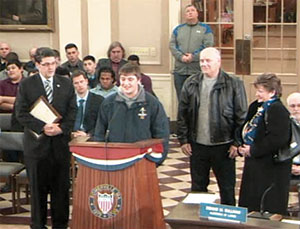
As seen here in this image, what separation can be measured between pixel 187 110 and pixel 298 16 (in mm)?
5096

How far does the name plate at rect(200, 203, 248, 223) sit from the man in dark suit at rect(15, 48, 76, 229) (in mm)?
2244

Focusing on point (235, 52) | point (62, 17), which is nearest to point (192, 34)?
point (235, 52)

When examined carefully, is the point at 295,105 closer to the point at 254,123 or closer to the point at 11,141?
the point at 254,123

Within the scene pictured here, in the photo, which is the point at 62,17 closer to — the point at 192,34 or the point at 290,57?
the point at 192,34

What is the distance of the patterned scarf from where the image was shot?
17.4ft

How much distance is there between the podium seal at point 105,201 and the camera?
4.95 metres

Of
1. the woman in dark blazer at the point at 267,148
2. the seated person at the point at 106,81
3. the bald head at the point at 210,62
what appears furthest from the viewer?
the seated person at the point at 106,81

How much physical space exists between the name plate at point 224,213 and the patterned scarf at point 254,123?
1697 millimetres

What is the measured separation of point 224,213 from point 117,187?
1.39 m

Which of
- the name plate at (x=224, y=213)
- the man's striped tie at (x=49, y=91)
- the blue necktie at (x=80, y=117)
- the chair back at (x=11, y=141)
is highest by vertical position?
the man's striped tie at (x=49, y=91)

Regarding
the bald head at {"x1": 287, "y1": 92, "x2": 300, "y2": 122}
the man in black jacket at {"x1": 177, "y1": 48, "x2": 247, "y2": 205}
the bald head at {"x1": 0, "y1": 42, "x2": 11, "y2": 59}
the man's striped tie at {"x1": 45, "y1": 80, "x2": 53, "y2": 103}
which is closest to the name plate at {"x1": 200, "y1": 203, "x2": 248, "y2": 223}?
the man in black jacket at {"x1": 177, "y1": 48, "x2": 247, "y2": 205}

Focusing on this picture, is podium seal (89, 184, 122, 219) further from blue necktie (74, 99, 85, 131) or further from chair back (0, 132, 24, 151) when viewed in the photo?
blue necktie (74, 99, 85, 131)

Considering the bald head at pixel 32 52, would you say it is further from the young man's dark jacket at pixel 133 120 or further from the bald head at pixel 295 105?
the young man's dark jacket at pixel 133 120

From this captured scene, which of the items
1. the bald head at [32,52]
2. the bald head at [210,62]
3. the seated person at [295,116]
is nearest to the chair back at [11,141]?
the bald head at [210,62]
